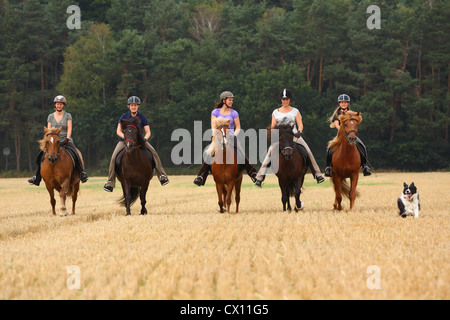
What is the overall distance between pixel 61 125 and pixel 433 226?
31.9ft

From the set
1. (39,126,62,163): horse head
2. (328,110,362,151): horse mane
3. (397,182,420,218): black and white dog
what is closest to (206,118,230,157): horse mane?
(328,110,362,151): horse mane

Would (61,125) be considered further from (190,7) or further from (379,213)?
(190,7)

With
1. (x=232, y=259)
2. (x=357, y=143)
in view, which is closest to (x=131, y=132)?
(x=357, y=143)

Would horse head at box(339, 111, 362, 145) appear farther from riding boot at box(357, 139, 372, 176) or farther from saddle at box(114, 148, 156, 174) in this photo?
saddle at box(114, 148, 156, 174)

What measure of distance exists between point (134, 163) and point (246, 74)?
57.8 meters

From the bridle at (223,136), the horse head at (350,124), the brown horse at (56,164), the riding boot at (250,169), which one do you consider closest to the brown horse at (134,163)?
the brown horse at (56,164)

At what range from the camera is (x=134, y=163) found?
14.2m

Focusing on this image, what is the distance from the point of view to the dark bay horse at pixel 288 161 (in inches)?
535

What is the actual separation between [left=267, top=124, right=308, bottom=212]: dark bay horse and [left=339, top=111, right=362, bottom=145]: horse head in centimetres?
128

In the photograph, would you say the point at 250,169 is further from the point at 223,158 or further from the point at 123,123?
the point at 123,123

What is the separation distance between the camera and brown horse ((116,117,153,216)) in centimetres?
1375

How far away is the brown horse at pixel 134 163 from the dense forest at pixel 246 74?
1892 inches

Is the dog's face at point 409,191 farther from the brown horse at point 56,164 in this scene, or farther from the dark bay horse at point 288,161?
the brown horse at point 56,164
